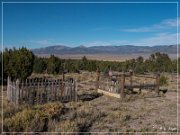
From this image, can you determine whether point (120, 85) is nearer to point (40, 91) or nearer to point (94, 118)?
point (40, 91)

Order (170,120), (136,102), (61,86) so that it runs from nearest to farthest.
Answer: (170,120)
(61,86)
(136,102)

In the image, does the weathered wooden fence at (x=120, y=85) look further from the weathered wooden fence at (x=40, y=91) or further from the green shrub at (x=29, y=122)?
the green shrub at (x=29, y=122)

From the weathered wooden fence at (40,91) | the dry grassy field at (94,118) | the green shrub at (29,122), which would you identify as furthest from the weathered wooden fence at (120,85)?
the green shrub at (29,122)

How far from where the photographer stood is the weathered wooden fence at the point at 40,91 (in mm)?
13375

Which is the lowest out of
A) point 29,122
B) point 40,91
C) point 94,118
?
point 94,118

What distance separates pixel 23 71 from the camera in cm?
2183

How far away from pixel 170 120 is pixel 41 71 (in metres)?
27.6

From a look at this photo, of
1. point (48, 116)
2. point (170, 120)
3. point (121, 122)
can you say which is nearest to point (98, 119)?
point (121, 122)

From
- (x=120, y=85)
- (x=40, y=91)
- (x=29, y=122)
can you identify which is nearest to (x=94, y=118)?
(x=29, y=122)

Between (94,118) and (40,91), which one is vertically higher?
(40,91)

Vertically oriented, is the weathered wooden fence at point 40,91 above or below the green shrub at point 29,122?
above

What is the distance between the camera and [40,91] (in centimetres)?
1387

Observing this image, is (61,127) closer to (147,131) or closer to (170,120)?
(147,131)

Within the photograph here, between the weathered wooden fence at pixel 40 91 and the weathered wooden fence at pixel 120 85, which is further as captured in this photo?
the weathered wooden fence at pixel 120 85
